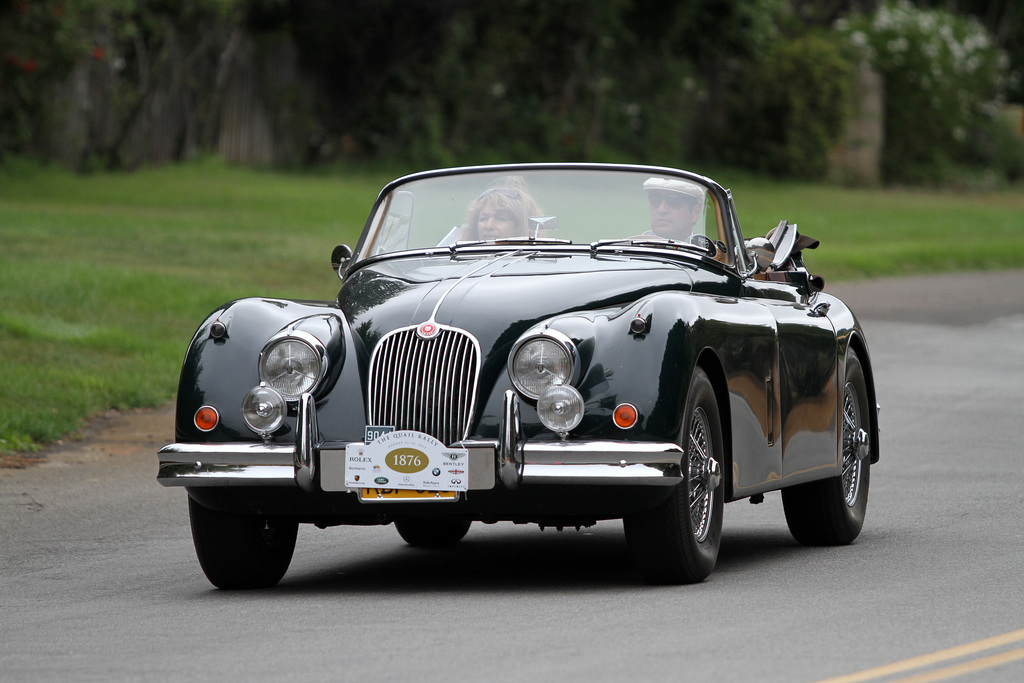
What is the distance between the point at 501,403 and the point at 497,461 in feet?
0.72

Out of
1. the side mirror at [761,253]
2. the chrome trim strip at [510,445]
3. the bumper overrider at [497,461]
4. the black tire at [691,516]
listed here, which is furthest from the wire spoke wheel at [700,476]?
the side mirror at [761,253]

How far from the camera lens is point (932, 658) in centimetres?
495

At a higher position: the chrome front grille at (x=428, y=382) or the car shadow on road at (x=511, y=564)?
the chrome front grille at (x=428, y=382)

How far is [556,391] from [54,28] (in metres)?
20.7

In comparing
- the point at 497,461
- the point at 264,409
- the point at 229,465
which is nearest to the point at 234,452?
the point at 229,465

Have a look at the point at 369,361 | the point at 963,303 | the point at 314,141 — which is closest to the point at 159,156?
the point at 314,141

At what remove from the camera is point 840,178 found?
39.5 meters

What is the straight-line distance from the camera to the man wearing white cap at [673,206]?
24.2 feet

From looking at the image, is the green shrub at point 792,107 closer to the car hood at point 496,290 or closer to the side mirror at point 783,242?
the side mirror at point 783,242

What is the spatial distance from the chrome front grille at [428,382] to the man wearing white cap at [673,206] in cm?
147

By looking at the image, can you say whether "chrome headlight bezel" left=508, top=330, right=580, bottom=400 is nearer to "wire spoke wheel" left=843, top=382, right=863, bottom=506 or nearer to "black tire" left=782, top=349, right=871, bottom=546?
"black tire" left=782, top=349, right=871, bottom=546

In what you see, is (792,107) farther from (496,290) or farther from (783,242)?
(496,290)

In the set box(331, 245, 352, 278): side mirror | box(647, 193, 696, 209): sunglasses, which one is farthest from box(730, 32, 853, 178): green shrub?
box(647, 193, 696, 209): sunglasses

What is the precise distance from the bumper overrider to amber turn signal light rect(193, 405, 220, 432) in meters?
0.13
